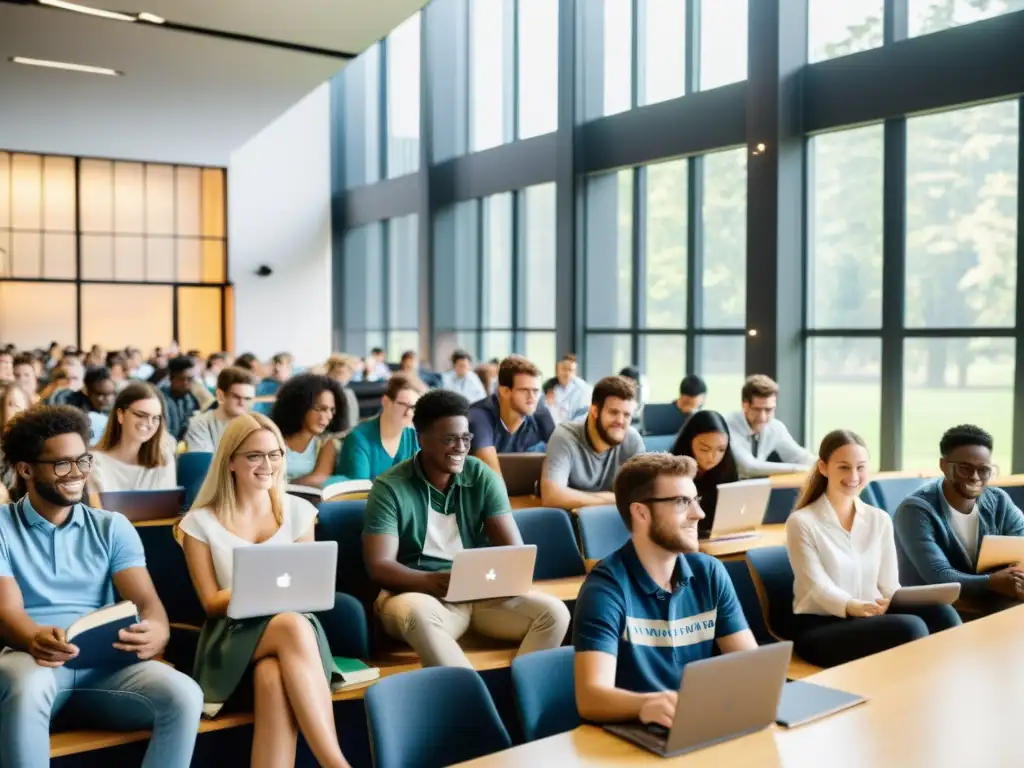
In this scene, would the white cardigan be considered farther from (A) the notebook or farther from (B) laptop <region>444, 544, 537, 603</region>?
(A) the notebook

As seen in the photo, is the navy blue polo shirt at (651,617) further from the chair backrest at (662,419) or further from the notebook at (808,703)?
the chair backrest at (662,419)

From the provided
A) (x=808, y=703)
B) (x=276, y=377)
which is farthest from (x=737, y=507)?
(x=276, y=377)

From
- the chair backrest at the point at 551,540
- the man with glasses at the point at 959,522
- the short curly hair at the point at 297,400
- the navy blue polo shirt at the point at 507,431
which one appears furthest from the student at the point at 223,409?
the man with glasses at the point at 959,522

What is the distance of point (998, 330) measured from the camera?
858 centimetres

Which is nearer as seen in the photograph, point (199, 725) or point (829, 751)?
point (829, 751)

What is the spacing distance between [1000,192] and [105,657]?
25.9 ft

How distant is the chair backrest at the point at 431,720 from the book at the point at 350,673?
100 centimetres

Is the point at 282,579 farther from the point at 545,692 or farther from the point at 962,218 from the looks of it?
the point at 962,218

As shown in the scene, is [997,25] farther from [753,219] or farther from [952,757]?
[952,757]

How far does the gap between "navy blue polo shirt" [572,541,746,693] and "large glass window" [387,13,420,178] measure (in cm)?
1541

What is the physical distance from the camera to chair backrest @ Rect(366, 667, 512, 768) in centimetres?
242

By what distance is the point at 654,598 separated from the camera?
2740 millimetres

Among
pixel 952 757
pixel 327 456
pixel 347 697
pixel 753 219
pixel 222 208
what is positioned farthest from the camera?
pixel 222 208

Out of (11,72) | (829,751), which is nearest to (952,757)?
(829,751)
